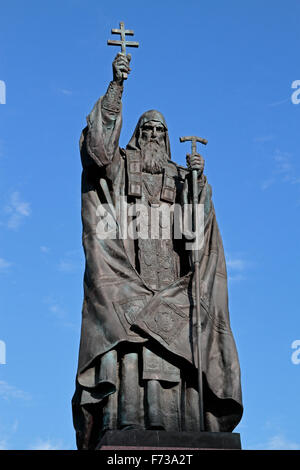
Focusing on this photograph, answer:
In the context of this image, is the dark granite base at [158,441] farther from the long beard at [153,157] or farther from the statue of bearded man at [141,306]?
the long beard at [153,157]

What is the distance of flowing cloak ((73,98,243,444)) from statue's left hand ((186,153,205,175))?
90 cm

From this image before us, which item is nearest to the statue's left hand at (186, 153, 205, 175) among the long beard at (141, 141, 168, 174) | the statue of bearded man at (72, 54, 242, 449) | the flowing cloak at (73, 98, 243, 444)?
the statue of bearded man at (72, 54, 242, 449)

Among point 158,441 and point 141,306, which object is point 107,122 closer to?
point 141,306

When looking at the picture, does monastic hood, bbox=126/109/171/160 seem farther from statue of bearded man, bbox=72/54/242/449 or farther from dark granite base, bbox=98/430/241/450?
dark granite base, bbox=98/430/241/450

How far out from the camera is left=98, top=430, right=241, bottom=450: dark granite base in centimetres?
1211

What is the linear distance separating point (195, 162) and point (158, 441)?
16.5 ft

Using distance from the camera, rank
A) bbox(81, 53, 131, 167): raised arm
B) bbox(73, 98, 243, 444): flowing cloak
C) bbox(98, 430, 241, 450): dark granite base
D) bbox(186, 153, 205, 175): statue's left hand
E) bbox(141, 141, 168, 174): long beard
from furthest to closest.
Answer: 1. bbox(141, 141, 168, 174): long beard
2. bbox(186, 153, 205, 175): statue's left hand
3. bbox(81, 53, 131, 167): raised arm
4. bbox(73, 98, 243, 444): flowing cloak
5. bbox(98, 430, 241, 450): dark granite base

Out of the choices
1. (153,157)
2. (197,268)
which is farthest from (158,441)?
(153,157)

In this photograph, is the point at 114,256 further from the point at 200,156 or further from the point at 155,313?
the point at 200,156

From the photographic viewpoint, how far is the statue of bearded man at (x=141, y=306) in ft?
44.2

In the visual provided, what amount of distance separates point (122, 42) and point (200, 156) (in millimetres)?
2362

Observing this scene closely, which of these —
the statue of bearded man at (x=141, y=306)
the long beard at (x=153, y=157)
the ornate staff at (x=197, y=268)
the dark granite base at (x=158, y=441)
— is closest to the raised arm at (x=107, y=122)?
the statue of bearded man at (x=141, y=306)

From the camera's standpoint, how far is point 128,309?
1383 cm

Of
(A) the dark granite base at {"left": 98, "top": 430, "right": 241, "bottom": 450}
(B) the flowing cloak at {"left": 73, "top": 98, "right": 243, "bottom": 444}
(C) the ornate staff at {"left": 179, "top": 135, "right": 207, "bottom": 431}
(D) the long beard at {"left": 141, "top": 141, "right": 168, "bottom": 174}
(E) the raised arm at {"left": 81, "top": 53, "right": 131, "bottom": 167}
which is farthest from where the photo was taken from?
(D) the long beard at {"left": 141, "top": 141, "right": 168, "bottom": 174}
